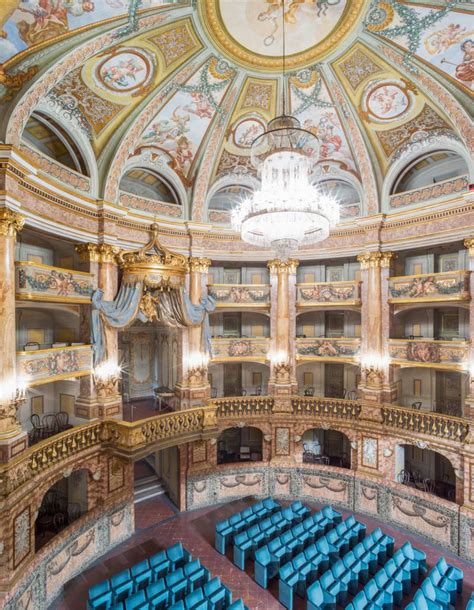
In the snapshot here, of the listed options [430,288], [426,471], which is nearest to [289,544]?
[426,471]

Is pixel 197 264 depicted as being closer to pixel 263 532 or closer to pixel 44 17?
pixel 44 17

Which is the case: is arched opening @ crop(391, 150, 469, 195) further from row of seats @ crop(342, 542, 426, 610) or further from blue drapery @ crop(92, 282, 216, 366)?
row of seats @ crop(342, 542, 426, 610)

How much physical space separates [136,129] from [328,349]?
1033cm

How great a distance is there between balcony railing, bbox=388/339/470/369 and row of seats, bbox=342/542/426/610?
5.43m

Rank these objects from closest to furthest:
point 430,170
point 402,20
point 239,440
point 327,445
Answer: point 402,20 → point 430,170 → point 327,445 → point 239,440

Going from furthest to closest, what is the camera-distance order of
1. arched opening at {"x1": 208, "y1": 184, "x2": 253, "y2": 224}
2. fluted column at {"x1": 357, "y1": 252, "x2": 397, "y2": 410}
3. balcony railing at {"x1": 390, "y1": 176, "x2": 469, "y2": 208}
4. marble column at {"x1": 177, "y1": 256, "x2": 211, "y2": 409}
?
arched opening at {"x1": 208, "y1": 184, "x2": 253, "y2": 224} → marble column at {"x1": 177, "y1": 256, "x2": 211, "y2": 409} → fluted column at {"x1": 357, "y1": 252, "x2": 397, "y2": 410} → balcony railing at {"x1": 390, "y1": 176, "x2": 469, "y2": 208}

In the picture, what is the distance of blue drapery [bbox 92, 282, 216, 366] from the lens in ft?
35.7

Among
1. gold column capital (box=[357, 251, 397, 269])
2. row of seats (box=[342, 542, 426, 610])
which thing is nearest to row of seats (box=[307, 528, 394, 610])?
row of seats (box=[342, 542, 426, 610])

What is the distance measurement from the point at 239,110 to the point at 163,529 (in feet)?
47.8

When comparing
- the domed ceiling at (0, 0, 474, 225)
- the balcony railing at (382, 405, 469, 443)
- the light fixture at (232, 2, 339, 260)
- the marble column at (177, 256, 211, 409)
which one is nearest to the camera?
the light fixture at (232, 2, 339, 260)

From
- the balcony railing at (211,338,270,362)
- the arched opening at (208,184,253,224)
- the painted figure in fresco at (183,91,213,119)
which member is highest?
the painted figure in fresco at (183,91,213,119)

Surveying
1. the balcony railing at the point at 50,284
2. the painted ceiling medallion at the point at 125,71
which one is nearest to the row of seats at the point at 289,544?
the balcony railing at the point at 50,284

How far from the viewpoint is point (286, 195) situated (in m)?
7.11

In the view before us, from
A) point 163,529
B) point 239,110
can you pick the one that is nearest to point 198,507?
point 163,529
